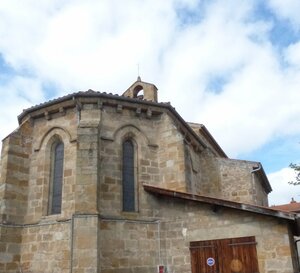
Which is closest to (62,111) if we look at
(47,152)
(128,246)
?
(47,152)

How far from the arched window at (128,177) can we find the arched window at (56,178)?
81.6 inches

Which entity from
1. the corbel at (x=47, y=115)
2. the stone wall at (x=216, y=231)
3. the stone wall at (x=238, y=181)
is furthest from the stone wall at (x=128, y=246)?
the stone wall at (x=238, y=181)

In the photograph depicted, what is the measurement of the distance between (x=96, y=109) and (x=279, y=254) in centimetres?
702

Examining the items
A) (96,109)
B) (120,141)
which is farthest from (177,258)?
(96,109)

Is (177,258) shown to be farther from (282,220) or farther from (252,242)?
(282,220)

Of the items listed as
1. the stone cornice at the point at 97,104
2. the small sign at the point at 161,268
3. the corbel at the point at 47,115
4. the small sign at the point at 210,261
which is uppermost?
the stone cornice at the point at 97,104

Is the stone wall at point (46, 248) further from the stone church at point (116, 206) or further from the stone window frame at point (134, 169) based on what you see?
the stone window frame at point (134, 169)

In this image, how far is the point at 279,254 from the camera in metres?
9.56

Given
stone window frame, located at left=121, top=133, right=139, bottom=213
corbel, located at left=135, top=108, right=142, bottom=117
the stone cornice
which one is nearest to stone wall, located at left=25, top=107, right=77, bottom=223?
the stone cornice

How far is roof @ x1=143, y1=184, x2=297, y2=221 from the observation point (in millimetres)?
9448

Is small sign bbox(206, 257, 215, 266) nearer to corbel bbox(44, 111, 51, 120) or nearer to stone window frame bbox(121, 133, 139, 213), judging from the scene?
stone window frame bbox(121, 133, 139, 213)

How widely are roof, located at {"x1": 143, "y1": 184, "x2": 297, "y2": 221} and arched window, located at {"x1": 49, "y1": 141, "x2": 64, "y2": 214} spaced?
279cm

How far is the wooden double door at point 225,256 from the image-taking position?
995 centimetres

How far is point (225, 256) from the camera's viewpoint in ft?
33.8
